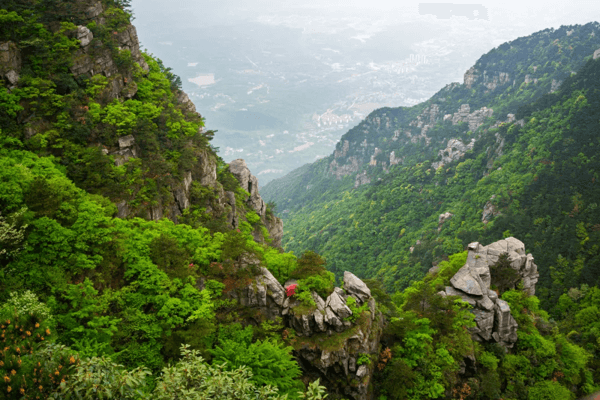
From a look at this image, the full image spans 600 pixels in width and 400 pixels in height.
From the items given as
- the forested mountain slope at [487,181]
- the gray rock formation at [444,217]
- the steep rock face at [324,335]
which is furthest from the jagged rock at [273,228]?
the gray rock formation at [444,217]

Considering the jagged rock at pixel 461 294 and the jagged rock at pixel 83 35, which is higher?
the jagged rock at pixel 83 35

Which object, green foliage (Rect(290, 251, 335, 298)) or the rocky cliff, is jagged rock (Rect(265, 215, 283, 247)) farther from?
green foliage (Rect(290, 251, 335, 298))

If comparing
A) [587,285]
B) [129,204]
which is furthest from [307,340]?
[587,285]

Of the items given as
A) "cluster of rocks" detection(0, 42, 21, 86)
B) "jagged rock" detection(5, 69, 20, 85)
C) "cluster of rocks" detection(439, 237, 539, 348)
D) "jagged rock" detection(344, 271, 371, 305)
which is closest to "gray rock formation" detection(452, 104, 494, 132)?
"cluster of rocks" detection(439, 237, 539, 348)

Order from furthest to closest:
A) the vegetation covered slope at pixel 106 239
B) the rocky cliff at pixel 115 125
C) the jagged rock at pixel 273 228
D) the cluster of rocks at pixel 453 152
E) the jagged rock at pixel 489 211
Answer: the cluster of rocks at pixel 453 152 → the jagged rock at pixel 489 211 → the jagged rock at pixel 273 228 → the rocky cliff at pixel 115 125 → the vegetation covered slope at pixel 106 239

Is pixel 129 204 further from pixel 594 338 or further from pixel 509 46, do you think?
pixel 509 46

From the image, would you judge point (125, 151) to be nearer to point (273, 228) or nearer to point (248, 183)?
point (248, 183)

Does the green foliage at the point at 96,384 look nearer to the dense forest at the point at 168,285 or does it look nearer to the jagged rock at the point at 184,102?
the dense forest at the point at 168,285
